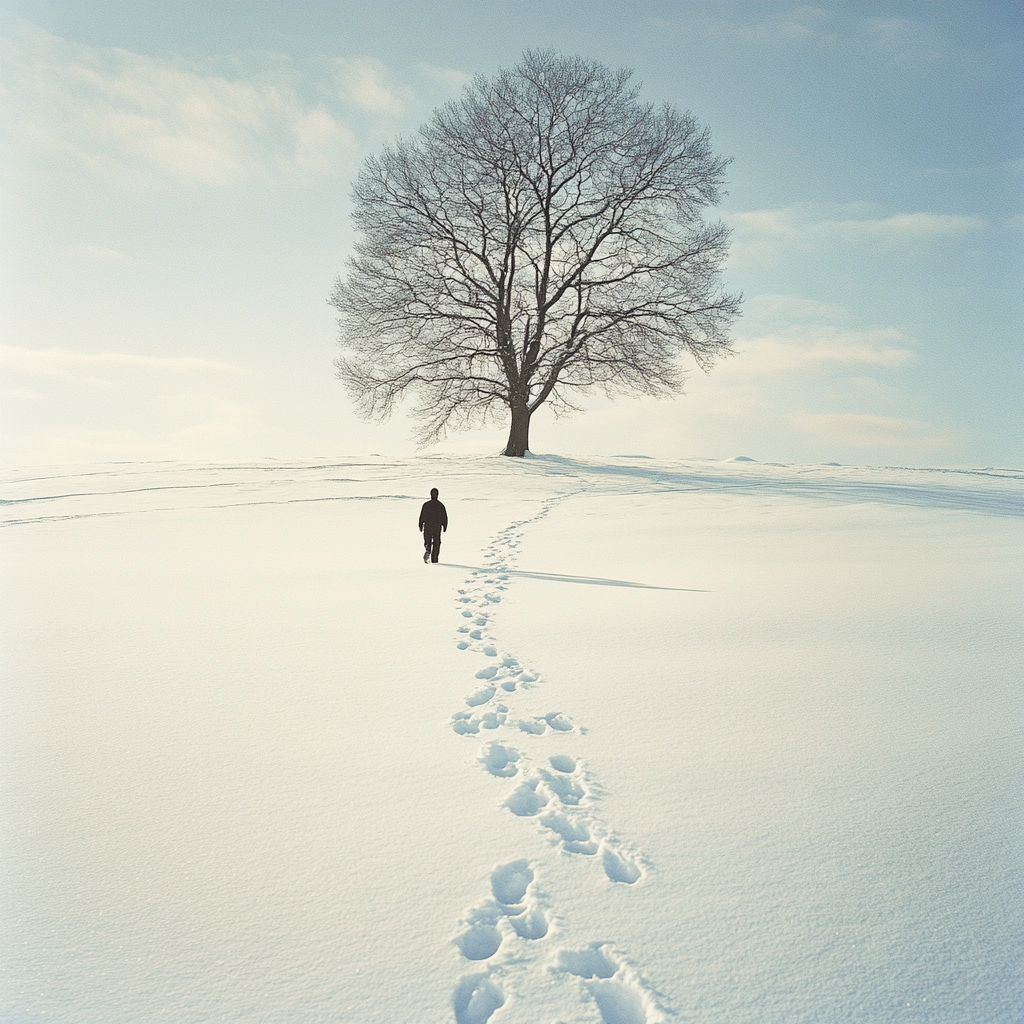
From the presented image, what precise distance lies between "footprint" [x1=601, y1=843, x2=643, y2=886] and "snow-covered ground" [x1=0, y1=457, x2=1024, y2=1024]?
0.03ft

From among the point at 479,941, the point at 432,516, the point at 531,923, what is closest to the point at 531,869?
the point at 531,923

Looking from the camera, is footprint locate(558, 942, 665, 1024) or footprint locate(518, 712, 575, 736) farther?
footprint locate(518, 712, 575, 736)

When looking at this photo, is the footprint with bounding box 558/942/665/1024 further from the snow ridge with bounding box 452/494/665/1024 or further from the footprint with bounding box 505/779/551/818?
the footprint with bounding box 505/779/551/818

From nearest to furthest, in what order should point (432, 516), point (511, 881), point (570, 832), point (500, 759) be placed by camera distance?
point (511, 881) → point (570, 832) → point (500, 759) → point (432, 516)

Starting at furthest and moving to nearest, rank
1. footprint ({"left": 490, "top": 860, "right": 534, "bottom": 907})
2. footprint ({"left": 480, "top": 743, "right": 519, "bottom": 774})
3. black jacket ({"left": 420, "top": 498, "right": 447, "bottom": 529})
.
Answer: black jacket ({"left": 420, "top": 498, "right": 447, "bottom": 529})
footprint ({"left": 480, "top": 743, "right": 519, "bottom": 774})
footprint ({"left": 490, "top": 860, "right": 534, "bottom": 907})

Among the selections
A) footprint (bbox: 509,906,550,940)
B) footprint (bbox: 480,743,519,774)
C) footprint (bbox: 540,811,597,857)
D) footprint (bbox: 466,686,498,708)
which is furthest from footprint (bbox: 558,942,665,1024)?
footprint (bbox: 466,686,498,708)

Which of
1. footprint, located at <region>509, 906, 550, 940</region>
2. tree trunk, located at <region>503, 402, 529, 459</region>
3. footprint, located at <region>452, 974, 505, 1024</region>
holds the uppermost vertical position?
tree trunk, located at <region>503, 402, 529, 459</region>

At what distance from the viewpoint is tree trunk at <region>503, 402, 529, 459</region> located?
19203 millimetres

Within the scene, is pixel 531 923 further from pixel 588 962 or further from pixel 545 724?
pixel 545 724

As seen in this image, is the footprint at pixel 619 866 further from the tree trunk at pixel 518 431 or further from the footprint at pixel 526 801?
the tree trunk at pixel 518 431

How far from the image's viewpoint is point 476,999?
1664 mm

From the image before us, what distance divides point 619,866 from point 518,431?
17467mm

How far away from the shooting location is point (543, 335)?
18.8 metres

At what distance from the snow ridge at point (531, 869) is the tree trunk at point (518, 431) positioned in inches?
612
